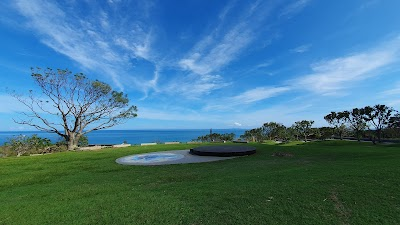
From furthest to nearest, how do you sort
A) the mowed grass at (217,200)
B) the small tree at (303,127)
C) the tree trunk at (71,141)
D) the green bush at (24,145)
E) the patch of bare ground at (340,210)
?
the small tree at (303,127), the tree trunk at (71,141), the green bush at (24,145), the mowed grass at (217,200), the patch of bare ground at (340,210)

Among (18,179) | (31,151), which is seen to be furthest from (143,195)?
(31,151)

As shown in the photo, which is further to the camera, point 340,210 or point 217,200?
point 217,200

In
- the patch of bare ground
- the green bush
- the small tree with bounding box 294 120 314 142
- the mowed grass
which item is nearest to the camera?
the patch of bare ground

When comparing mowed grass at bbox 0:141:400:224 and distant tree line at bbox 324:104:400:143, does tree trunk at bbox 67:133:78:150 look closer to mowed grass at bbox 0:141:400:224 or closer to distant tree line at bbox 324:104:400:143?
mowed grass at bbox 0:141:400:224

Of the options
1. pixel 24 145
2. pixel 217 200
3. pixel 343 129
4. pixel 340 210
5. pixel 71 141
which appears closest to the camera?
pixel 340 210

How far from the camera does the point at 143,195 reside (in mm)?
5051

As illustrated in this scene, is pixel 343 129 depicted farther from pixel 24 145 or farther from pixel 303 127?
pixel 24 145

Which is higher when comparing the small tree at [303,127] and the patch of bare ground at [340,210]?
the small tree at [303,127]

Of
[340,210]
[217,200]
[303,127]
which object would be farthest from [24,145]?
[303,127]

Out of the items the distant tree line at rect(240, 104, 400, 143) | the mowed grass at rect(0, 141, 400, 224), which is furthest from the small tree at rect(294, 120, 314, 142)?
the mowed grass at rect(0, 141, 400, 224)

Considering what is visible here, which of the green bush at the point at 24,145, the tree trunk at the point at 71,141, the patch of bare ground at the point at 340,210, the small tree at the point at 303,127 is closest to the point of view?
the patch of bare ground at the point at 340,210

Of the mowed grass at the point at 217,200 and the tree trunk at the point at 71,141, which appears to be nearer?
the mowed grass at the point at 217,200

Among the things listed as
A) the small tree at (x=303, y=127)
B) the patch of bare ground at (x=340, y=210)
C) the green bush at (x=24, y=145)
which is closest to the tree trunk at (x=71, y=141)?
the green bush at (x=24, y=145)

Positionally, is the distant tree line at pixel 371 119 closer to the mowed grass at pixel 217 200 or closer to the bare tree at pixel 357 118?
the bare tree at pixel 357 118
